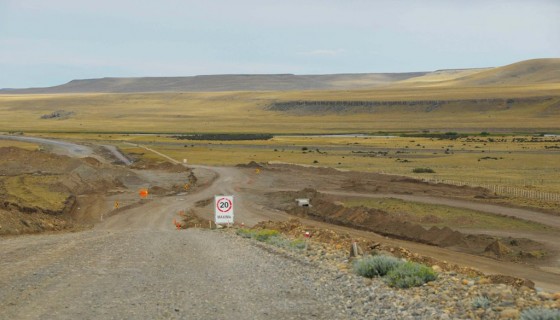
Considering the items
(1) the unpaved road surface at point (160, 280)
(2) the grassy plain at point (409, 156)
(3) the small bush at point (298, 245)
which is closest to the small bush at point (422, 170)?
(2) the grassy plain at point (409, 156)

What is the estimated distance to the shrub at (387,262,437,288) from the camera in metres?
14.3

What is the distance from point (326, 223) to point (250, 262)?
Result: 2511 centimetres

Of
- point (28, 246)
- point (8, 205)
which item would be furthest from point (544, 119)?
point (28, 246)

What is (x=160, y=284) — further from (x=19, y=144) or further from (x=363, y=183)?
(x=19, y=144)

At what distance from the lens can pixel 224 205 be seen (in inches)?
1294

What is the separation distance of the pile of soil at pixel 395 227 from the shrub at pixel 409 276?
54.1ft

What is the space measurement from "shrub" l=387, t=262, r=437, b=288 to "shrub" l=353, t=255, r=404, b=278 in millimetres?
489

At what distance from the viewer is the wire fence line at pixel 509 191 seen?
49531 millimetres

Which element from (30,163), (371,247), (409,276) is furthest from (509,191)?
(30,163)

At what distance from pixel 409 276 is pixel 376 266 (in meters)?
1.40

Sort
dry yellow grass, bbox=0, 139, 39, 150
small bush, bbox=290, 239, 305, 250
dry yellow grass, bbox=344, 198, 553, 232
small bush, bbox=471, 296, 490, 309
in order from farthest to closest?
dry yellow grass, bbox=0, 139, 39, 150 < dry yellow grass, bbox=344, 198, 553, 232 < small bush, bbox=290, 239, 305, 250 < small bush, bbox=471, 296, 490, 309

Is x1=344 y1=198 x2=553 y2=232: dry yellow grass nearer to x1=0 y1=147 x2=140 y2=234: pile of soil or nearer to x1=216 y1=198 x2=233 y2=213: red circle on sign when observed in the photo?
x1=216 y1=198 x2=233 y2=213: red circle on sign

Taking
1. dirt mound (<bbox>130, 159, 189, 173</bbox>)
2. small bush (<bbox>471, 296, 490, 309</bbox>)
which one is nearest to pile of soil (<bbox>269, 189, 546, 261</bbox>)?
small bush (<bbox>471, 296, 490, 309</bbox>)

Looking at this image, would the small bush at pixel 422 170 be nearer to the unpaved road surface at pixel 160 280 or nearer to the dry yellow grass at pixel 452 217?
the dry yellow grass at pixel 452 217
